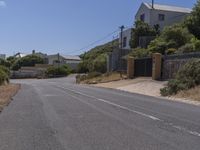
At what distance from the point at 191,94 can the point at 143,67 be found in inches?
944

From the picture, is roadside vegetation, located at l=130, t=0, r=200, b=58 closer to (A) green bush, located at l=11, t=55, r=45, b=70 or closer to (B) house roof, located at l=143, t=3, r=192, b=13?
(B) house roof, located at l=143, t=3, r=192, b=13

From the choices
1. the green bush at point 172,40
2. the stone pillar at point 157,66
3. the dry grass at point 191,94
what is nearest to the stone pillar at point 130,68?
the green bush at point 172,40

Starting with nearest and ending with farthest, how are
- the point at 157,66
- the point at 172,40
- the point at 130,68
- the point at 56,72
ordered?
the point at 157,66 → the point at 130,68 → the point at 172,40 → the point at 56,72

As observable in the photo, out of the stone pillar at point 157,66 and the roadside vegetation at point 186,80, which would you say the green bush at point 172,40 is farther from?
the roadside vegetation at point 186,80

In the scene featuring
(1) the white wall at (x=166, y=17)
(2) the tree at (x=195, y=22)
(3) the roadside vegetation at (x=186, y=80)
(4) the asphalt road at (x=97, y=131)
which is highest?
(1) the white wall at (x=166, y=17)

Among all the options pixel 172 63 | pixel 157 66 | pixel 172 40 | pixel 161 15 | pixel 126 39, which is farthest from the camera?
pixel 126 39

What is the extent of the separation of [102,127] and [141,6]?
73.8 metres

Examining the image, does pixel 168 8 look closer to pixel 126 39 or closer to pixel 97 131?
pixel 126 39

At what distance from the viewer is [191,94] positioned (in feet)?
97.3

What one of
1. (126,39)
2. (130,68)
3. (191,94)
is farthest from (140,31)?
(191,94)

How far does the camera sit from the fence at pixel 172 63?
40475 mm

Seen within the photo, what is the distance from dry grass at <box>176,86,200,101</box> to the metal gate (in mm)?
19899

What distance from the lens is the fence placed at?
4047 cm

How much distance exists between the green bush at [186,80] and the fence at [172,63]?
4.94 meters
